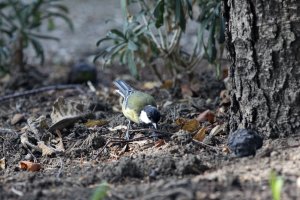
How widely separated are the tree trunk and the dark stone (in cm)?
17

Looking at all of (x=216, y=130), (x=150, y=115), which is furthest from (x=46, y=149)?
(x=216, y=130)

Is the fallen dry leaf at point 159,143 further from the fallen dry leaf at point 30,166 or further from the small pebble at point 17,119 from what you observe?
the small pebble at point 17,119

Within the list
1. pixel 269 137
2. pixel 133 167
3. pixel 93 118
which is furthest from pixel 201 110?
pixel 133 167

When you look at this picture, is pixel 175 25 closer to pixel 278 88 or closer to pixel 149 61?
pixel 149 61

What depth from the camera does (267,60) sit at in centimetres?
362

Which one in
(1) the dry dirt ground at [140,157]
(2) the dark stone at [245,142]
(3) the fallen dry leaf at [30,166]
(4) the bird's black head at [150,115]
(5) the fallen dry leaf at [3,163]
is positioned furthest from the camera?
(4) the bird's black head at [150,115]

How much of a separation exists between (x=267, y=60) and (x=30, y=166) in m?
1.43

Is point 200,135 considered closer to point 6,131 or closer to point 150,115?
point 150,115

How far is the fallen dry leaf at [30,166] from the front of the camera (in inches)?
149

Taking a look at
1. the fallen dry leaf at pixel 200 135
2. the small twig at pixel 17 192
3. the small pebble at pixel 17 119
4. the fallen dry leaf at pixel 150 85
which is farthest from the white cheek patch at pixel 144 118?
the fallen dry leaf at pixel 150 85

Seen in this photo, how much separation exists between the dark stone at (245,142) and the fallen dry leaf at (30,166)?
108 centimetres

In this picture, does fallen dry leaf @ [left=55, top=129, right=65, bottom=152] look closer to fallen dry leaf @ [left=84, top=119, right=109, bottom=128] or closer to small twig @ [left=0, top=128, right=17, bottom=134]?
fallen dry leaf @ [left=84, top=119, right=109, bottom=128]

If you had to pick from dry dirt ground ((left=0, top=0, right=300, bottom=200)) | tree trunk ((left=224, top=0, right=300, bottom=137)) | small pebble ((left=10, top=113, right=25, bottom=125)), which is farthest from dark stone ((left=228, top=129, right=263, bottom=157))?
small pebble ((left=10, top=113, right=25, bottom=125))

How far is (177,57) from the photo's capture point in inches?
214
